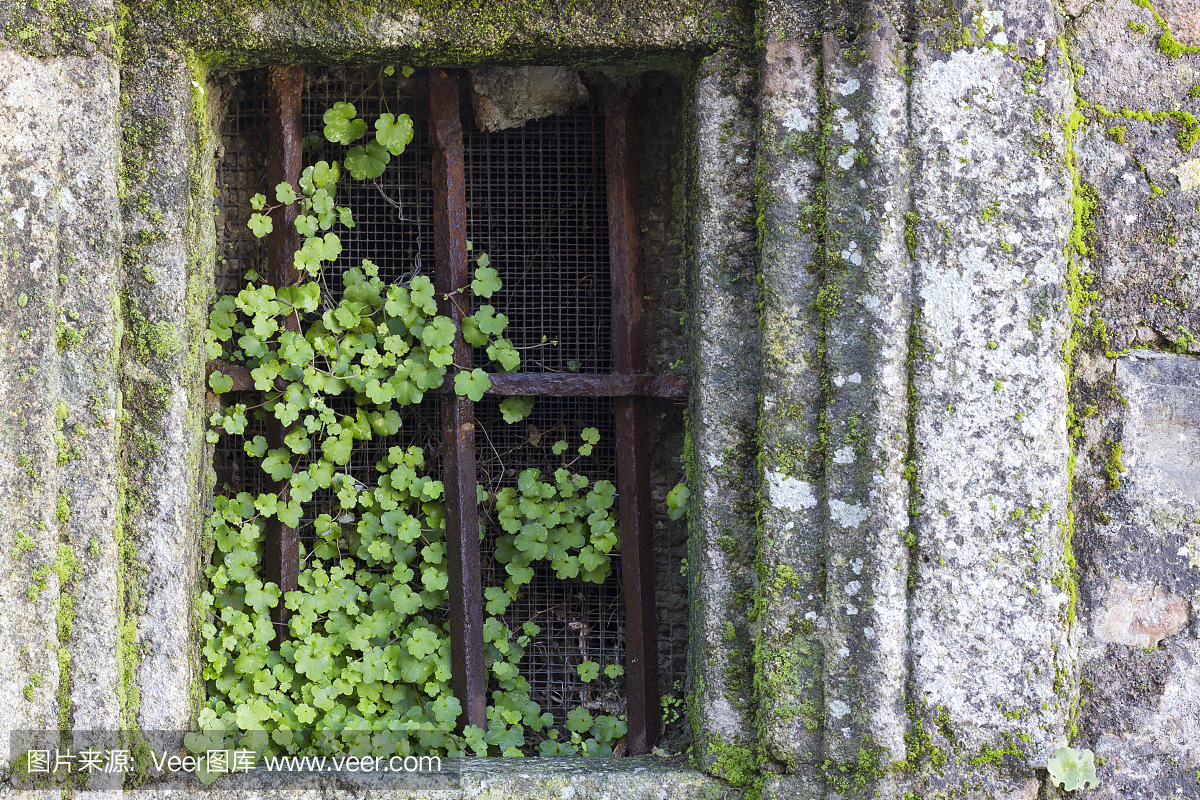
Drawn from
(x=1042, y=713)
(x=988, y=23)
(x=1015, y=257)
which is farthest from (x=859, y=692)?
(x=988, y=23)

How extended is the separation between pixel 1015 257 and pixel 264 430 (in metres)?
1.83

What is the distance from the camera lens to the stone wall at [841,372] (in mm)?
1552

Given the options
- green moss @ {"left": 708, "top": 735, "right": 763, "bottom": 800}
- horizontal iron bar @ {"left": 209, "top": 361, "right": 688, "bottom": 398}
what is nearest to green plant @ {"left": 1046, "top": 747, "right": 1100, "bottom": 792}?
green moss @ {"left": 708, "top": 735, "right": 763, "bottom": 800}

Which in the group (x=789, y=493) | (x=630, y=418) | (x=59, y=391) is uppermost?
(x=59, y=391)

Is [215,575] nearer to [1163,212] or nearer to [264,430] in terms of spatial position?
[264,430]

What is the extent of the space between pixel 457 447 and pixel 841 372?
95 cm

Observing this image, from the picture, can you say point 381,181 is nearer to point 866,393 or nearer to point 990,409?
point 866,393

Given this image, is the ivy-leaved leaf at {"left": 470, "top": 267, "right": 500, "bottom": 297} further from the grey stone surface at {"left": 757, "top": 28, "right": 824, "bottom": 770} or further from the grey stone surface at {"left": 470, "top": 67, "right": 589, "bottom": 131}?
the grey stone surface at {"left": 757, "top": 28, "right": 824, "bottom": 770}

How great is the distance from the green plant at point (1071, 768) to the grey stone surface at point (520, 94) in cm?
186

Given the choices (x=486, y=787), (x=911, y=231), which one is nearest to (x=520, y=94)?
(x=911, y=231)

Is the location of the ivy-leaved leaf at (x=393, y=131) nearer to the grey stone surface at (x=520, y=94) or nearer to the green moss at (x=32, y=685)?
the grey stone surface at (x=520, y=94)

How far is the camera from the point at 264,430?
2.06 m

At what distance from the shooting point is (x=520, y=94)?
207 centimetres

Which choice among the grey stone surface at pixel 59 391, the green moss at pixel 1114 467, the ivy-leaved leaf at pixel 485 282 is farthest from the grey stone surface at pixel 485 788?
the ivy-leaved leaf at pixel 485 282
